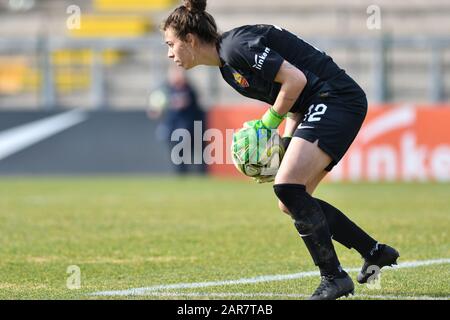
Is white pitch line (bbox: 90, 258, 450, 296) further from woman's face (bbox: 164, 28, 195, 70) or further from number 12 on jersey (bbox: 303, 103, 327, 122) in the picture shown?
woman's face (bbox: 164, 28, 195, 70)

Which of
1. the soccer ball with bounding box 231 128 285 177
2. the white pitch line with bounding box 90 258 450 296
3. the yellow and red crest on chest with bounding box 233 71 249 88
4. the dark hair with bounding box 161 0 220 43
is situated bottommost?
the white pitch line with bounding box 90 258 450 296

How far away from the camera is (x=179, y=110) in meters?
19.3

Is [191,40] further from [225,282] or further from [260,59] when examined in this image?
[225,282]

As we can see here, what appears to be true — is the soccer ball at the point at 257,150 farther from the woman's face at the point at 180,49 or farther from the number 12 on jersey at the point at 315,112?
the woman's face at the point at 180,49

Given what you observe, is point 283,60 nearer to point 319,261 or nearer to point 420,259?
point 319,261

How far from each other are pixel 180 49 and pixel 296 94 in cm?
81

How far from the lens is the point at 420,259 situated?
8133 millimetres

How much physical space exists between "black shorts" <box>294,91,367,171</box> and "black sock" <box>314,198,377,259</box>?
405mm

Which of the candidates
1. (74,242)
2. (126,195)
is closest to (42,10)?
(126,195)

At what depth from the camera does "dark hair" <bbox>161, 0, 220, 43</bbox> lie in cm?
630

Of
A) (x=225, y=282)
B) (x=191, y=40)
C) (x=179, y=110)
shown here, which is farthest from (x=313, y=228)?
(x=179, y=110)

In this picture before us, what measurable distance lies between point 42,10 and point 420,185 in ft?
40.9

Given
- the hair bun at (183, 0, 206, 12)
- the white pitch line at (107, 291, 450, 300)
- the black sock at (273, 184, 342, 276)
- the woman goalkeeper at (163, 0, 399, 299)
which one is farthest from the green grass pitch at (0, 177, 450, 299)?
the hair bun at (183, 0, 206, 12)

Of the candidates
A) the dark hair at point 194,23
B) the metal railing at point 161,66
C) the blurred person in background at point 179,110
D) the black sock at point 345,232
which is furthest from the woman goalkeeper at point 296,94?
the metal railing at point 161,66
